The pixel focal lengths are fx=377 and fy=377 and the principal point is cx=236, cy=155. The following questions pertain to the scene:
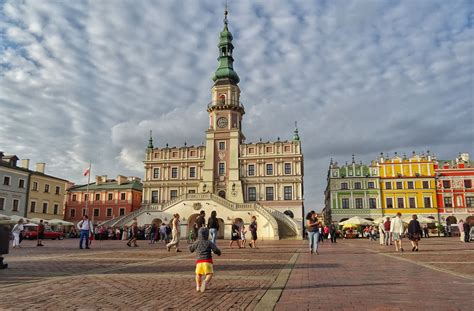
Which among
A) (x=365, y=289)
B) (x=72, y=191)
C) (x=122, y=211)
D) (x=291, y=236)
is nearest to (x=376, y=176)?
(x=291, y=236)

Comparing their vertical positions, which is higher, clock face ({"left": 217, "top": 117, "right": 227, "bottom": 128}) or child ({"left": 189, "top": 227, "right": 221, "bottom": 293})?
clock face ({"left": 217, "top": 117, "right": 227, "bottom": 128})

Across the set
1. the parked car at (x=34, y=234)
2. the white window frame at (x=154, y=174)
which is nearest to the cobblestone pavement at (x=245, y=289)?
the parked car at (x=34, y=234)

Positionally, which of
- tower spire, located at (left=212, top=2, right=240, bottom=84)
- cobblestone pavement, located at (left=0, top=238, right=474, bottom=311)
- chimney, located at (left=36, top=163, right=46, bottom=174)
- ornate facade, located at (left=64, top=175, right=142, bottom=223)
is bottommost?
cobblestone pavement, located at (left=0, top=238, right=474, bottom=311)

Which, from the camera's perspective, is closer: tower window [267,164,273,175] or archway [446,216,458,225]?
tower window [267,164,273,175]

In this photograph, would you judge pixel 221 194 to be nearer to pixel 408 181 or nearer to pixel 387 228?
pixel 408 181

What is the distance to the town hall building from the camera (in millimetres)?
46375

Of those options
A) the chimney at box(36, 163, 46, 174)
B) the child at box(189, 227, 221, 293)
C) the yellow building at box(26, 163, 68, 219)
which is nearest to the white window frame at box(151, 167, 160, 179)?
the yellow building at box(26, 163, 68, 219)

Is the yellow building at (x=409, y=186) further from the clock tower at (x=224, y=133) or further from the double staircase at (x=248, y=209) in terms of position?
the clock tower at (x=224, y=133)

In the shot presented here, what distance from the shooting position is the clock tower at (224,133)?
52.0 metres

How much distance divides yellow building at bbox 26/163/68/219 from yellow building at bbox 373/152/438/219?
50.8 metres

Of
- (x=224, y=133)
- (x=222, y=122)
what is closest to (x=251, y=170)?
(x=224, y=133)

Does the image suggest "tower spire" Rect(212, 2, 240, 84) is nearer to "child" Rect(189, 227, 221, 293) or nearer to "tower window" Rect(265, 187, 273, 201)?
"tower window" Rect(265, 187, 273, 201)

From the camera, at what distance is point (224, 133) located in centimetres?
5381

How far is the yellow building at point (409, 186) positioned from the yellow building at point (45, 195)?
50.8m
